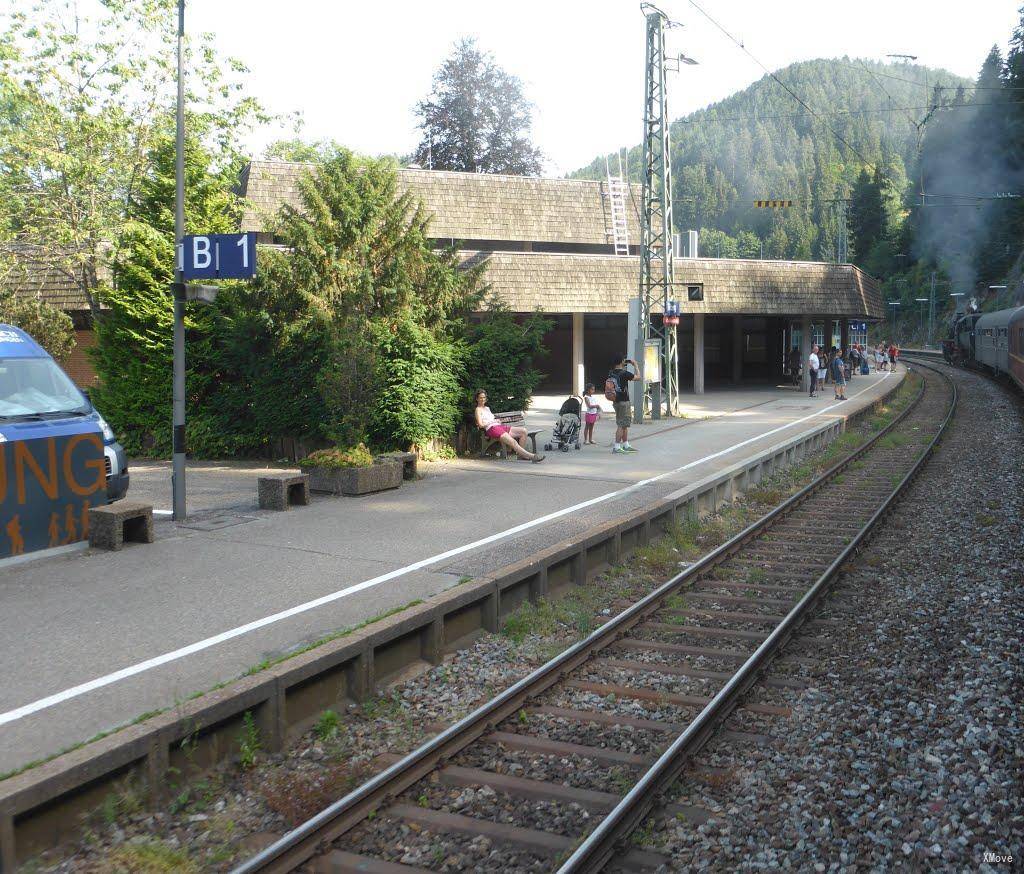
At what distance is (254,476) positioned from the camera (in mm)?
15875

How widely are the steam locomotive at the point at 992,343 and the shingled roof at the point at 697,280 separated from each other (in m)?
4.84

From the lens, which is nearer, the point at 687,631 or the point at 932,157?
the point at 687,631

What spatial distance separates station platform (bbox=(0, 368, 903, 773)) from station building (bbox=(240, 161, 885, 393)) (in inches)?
546

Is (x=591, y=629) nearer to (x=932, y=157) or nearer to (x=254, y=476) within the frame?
(x=254, y=476)

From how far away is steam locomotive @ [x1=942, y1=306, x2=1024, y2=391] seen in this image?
103 feet

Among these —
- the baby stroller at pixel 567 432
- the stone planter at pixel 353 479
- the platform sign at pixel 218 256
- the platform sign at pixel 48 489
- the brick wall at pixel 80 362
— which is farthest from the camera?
the brick wall at pixel 80 362

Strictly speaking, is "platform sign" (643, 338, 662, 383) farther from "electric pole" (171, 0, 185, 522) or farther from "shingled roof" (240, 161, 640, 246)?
"electric pole" (171, 0, 185, 522)

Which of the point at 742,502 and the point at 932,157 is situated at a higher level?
the point at 932,157

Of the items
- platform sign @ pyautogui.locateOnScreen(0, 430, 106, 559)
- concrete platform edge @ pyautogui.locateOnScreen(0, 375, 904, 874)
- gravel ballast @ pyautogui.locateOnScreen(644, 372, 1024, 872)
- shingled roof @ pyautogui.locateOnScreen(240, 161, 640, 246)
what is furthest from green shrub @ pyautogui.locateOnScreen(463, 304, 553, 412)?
shingled roof @ pyautogui.locateOnScreen(240, 161, 640, 246)

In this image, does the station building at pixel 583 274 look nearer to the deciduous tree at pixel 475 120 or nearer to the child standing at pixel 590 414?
the child standing at pixel 590 414

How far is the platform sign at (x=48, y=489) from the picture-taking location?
31.1ft

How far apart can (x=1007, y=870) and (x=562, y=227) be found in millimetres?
34100

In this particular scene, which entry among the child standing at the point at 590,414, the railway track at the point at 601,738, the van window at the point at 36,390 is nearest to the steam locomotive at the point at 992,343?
the child standing at the point at 590,414

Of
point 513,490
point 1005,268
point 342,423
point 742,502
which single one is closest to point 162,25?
point 342,423
